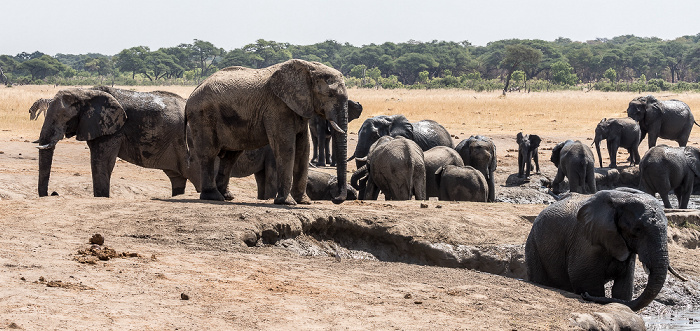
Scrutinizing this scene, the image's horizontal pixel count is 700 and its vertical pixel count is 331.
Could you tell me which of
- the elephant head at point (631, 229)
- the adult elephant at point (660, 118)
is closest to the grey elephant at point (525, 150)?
the adult elephant at point (660, 118)

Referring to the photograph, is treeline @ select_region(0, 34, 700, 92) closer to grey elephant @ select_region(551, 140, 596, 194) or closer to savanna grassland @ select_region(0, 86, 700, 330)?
grey elephant @ select_region(551, 140, 596, 194)

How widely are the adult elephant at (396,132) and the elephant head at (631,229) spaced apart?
10.1 meters

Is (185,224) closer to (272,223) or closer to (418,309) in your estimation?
(272,223)

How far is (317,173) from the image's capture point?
1511 cm

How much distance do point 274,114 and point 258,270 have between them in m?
3.59

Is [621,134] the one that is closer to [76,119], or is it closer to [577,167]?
[577,167]

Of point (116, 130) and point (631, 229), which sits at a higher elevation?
point (116, 130)

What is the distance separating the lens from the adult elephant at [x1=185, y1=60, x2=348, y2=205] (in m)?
10.7

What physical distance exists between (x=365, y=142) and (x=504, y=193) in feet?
9.70

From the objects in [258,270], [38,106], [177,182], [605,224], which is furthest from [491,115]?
[258,270]

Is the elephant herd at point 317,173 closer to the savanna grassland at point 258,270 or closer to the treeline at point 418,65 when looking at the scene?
the savanna grassland at point 258,270

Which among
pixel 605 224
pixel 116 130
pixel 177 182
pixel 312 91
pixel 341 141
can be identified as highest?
pixel 312 91

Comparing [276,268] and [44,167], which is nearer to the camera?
[276,268]

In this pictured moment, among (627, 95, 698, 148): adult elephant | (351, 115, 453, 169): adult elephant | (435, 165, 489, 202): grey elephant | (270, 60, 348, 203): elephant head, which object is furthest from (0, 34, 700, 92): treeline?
(270, 60, 348, 203): elephant head
